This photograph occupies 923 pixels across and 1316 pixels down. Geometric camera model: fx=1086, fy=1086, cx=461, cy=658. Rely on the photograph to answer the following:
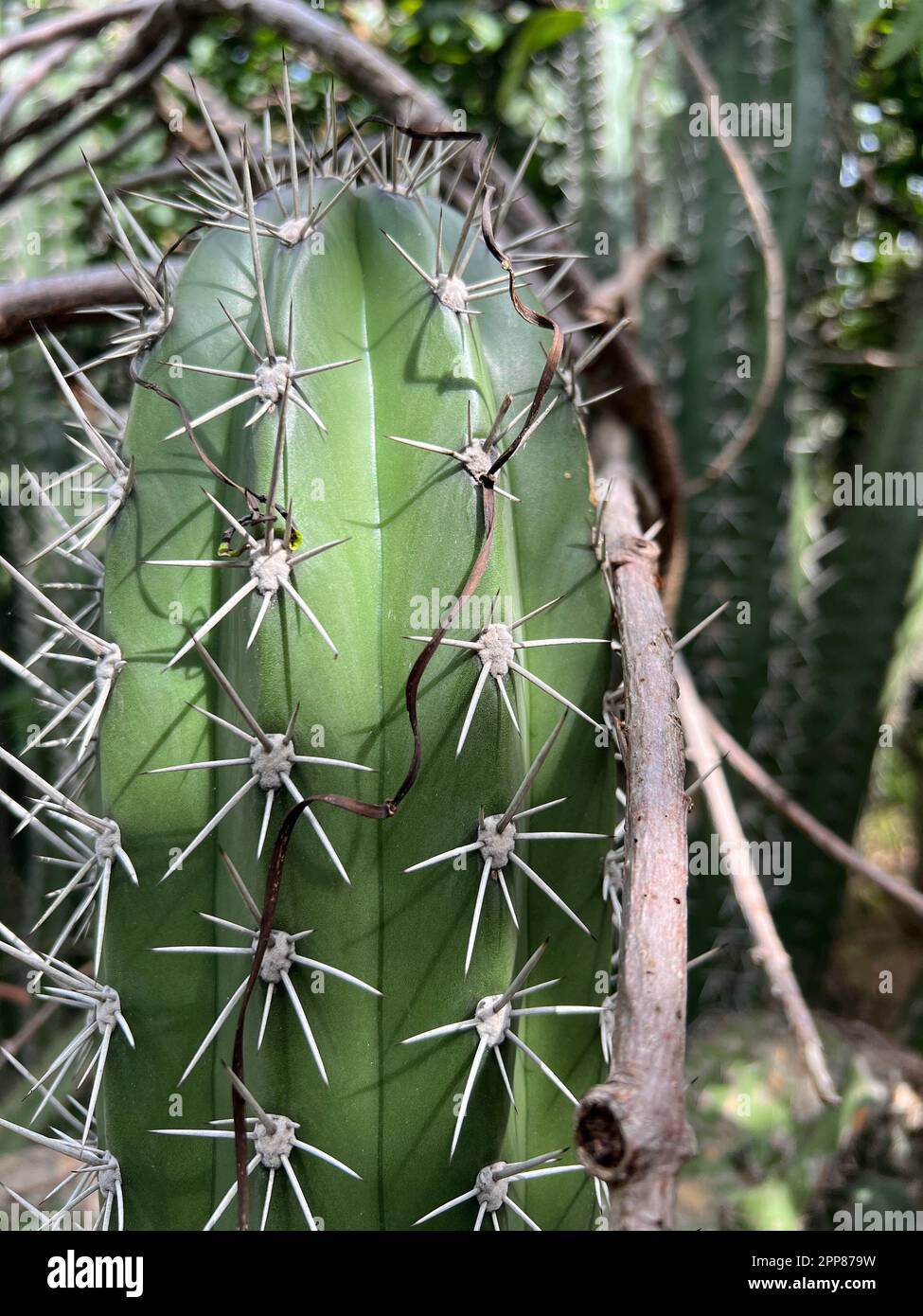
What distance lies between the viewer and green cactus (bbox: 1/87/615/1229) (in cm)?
84

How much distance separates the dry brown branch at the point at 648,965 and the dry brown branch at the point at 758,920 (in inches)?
6.5

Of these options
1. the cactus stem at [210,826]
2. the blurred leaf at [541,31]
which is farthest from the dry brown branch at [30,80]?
the cactus stem at [210,826]

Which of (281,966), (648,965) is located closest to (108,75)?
(281,966)

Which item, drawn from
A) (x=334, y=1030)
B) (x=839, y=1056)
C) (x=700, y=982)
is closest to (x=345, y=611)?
(x=334, y=1030)

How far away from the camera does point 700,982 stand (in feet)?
7.04

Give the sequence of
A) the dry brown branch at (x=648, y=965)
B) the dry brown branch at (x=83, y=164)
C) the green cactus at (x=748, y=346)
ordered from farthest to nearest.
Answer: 1. the green cactus at (x=748, y=346)
2. the dry brown branch at (x=83, y=164)
3. the dry brown branch at (x=648, y=965)

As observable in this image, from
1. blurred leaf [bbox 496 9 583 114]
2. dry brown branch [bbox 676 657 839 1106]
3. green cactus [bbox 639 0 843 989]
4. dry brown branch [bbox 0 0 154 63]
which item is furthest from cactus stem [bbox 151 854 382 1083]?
blurred leaf [bbox 496 9 583 114]

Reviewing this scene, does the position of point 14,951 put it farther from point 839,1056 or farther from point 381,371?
point 839,1056

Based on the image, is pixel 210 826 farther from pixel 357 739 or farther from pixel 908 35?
pixel 908 35

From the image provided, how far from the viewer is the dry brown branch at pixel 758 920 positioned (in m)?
1.07

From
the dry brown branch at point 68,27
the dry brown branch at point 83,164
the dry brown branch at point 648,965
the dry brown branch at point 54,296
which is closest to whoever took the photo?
the dry brown branch at point 648,965

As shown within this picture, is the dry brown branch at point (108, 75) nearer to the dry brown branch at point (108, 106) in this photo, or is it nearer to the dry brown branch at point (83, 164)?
the dry brown branch at point (108, 106)

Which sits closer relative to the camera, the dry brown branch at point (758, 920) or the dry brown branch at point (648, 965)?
the dry brown branch at point (648, 965)

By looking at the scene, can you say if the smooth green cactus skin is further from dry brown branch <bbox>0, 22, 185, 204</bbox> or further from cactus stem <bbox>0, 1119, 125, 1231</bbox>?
dry brown branch <bbox>0, 22, 185, 204</bbox>
